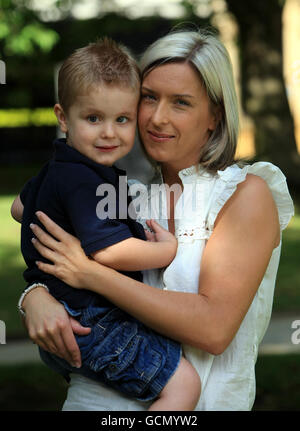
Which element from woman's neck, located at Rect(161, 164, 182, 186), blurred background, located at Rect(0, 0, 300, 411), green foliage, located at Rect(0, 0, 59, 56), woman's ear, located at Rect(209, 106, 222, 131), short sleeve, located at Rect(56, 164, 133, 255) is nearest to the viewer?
short sleeve, located at Rect(56, 164, 133, 255)

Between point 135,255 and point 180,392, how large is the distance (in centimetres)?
48

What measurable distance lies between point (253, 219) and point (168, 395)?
2.17 feet

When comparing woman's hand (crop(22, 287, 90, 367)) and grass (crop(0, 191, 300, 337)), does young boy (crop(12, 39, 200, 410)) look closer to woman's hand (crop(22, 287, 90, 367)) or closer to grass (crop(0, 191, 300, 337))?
woman's hand (crop(22, 287, 90, 367))

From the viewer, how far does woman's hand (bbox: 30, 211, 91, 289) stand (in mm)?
2283

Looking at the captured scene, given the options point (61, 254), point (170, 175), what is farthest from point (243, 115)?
point (61, 254)

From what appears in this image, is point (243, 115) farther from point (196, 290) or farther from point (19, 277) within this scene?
point (196, 290)

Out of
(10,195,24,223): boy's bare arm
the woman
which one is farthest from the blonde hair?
(10,195,24,223): boy's bare arm

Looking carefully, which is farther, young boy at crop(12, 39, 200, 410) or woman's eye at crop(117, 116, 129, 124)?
woman's eye at crop(117, 116, 129, 124)

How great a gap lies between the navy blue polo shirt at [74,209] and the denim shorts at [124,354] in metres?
0.06

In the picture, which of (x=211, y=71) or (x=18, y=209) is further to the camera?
(x=18, y=209)

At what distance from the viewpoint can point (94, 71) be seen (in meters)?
2.32

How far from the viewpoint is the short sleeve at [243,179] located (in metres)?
2.40

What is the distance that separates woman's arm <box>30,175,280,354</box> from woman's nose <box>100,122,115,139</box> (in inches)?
13.8
